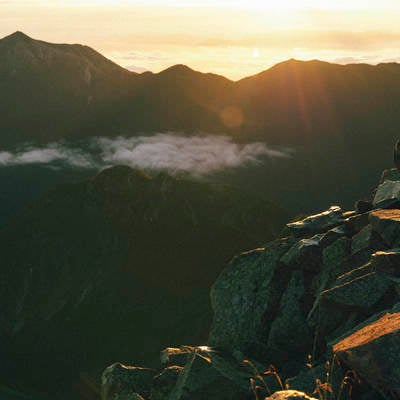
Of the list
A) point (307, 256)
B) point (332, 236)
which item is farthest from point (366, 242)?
point (307, 256)

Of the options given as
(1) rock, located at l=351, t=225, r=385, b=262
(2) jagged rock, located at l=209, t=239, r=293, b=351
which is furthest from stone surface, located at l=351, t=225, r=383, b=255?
(2) jagged rock, located at l=209, t=239, r=293, b=351

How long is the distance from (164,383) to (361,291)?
9.77 meters

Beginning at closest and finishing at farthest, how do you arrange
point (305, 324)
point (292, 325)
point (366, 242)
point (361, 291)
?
point (361, 291)
point (305, 324)
point (292, 325)
point (366, 242)

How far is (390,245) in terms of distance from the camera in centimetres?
2762

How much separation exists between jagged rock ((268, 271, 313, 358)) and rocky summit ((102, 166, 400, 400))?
2.2 inches

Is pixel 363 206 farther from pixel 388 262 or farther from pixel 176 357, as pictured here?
pixel 176 357

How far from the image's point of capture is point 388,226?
27.7m

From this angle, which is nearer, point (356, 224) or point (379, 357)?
point (379, 357)

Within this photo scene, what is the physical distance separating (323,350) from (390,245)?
22.1 ft

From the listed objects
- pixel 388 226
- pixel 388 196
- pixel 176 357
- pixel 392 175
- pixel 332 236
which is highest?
pixel 392 175

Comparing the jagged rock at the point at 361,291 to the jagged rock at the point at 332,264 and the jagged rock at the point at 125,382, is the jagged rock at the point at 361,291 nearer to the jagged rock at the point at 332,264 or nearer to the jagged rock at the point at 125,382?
the jagged rock at the point at 332,264

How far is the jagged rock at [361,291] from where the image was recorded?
78.6 ft

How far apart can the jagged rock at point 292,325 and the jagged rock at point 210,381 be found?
12.7 ft

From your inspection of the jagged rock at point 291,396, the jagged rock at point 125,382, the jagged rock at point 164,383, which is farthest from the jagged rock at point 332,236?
the jagged rock at point 291,396
